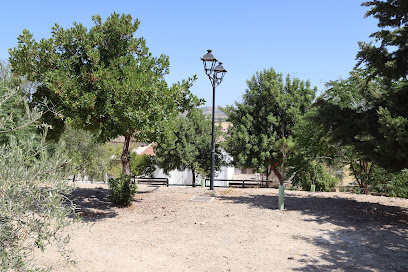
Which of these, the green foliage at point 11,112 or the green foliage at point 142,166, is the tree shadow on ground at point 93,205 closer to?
the green foliage at point 11,112

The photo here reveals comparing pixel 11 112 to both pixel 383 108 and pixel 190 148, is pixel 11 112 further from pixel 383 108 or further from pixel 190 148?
pixel 190 148

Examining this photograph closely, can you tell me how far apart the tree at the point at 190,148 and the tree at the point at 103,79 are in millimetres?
16355

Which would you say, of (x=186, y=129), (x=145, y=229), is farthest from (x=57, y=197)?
(x=186, y=129)

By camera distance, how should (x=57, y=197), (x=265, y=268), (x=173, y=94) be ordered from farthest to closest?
(x=173, y=94) < (x=265, y=268) < (x=57, y=197)

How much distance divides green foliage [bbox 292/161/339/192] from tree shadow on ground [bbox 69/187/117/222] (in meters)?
15.0

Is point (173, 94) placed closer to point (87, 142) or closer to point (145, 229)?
point (145, 229)

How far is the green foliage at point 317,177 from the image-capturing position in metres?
23.4

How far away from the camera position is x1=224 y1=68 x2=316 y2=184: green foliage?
24188mm

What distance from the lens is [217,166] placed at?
97.9 ft

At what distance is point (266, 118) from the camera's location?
2530cm

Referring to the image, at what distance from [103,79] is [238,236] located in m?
5.55

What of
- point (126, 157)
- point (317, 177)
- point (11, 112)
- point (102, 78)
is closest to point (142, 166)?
point (317, 177)

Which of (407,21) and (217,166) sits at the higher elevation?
(407,21)

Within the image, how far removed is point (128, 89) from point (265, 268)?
5.49m
